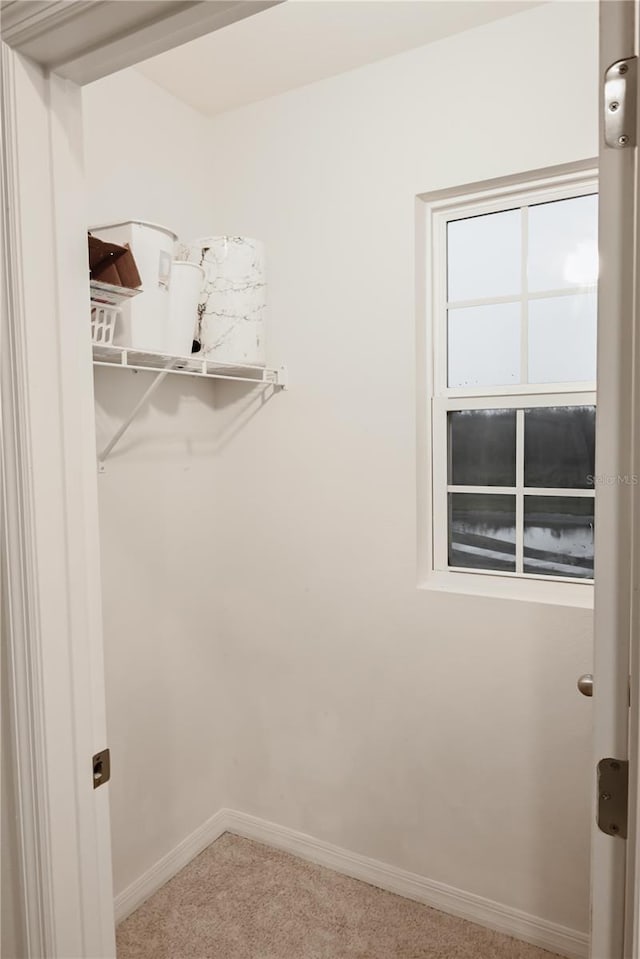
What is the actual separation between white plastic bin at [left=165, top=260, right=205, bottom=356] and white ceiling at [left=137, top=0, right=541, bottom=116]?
2.16 feet

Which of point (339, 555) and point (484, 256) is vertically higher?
point (484, 256)

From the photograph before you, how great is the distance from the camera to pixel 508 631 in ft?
6.40

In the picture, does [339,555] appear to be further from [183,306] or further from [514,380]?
[183,306]

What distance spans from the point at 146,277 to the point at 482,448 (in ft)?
3.78

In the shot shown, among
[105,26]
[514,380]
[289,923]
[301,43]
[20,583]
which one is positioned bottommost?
[289,923]

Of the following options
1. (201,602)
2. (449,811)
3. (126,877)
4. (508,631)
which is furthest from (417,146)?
(126,877)

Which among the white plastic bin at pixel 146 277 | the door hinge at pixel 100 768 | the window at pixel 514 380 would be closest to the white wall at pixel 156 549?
the white plastic bin at pixel 146 277

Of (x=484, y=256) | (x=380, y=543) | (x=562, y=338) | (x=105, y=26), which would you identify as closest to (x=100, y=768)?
(x=105, y=26)

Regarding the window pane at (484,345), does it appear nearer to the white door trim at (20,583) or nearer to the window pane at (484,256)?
the window pane at (484,256)

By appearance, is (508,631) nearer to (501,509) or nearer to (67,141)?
(501,509)

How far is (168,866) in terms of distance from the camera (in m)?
2.23

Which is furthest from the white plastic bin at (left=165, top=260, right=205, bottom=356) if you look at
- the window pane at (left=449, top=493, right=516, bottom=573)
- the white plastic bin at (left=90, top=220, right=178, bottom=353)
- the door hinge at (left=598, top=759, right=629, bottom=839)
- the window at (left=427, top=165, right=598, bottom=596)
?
the door hinge at (left=598, top=759, right=629, bottom=839)

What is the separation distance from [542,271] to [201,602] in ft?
5.33

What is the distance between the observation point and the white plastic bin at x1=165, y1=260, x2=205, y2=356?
1.92 m
